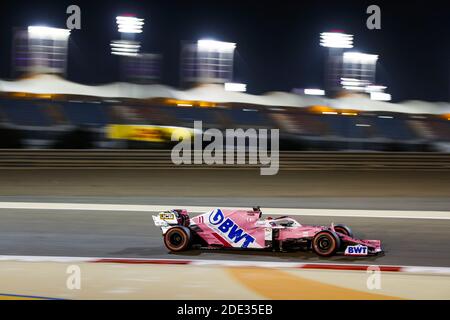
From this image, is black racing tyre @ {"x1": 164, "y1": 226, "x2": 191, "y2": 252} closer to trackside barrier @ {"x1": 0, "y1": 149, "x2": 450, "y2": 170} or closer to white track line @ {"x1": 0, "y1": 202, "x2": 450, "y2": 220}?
white track line @ {"x1": 0, "y1": 202, "x2": 450, "y2": 220}

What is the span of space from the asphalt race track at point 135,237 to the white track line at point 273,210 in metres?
0.59

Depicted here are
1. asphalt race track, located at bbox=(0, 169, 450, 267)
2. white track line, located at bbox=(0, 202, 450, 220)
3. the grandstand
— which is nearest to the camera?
asphalt race track, located at bbox=(0, 169, 450, 267)

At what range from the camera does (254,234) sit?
310 inches

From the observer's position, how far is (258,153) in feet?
62.9

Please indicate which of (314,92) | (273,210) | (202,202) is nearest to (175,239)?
(273,210)

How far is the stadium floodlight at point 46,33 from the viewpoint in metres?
42.7

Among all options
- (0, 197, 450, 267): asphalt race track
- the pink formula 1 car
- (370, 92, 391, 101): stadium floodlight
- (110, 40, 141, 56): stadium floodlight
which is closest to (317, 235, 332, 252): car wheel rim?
the pink formula 1 car

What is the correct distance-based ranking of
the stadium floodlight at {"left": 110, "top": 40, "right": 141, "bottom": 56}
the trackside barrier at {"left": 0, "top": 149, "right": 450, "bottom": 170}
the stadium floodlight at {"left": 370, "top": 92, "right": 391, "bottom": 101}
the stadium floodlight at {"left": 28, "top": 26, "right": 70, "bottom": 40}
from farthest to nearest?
the stadium floodlight at {"left": 370, "top": 92, "right": 391, "bottom": 101} → the stadium floodlight at {"left": 28, "top": 26, "right": 70, "bottom": 40} → the stadium floodlight at {"left": 110, "top": 40, "right": 141, "bottom": 56} → the trackside barrier at {"left": 0, "top": 149, "right": 450, "bottom": 170}

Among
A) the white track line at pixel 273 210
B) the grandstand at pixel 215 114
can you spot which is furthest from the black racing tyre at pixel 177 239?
the grandstand at pixel 215 114

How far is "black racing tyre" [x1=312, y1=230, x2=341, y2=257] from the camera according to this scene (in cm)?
755

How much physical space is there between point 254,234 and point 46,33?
3814 centimetres

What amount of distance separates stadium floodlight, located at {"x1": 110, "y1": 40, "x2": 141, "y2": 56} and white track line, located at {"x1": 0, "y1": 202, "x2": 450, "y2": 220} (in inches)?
818

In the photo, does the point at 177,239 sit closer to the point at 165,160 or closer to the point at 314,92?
Result: the point at 165,160
